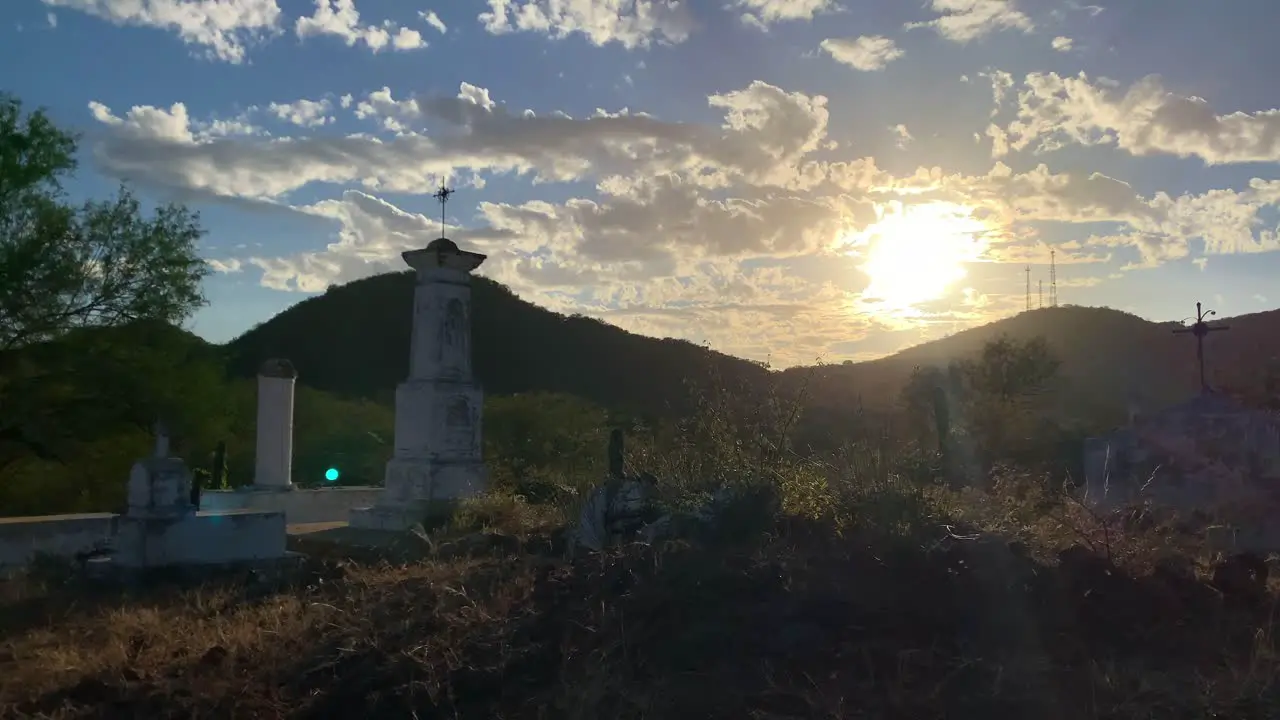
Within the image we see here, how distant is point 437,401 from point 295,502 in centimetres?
409

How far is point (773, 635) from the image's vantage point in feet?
18.2

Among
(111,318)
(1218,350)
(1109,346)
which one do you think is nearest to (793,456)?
(111,318)

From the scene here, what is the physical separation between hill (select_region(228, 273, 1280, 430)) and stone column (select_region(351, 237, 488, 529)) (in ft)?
99.8

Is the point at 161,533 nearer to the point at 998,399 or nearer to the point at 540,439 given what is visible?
the point at 540,439

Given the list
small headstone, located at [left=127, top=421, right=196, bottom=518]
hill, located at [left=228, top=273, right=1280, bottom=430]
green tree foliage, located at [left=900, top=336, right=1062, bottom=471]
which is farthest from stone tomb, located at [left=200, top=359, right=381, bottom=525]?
hill, located at [left=228, top=273, right=1280, bottom=430]

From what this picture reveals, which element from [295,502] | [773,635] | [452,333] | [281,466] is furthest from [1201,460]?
[281,466]

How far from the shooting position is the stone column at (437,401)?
48.3 ft

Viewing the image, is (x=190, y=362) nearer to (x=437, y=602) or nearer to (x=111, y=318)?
(x=111, y=318)

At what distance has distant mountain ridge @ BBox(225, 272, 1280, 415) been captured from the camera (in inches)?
2071

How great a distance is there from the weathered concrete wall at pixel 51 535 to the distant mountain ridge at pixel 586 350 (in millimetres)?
34778

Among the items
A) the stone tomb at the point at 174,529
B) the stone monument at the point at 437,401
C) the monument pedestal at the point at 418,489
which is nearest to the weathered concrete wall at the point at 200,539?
the stone tomb at the point at 174,529

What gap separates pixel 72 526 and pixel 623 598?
9.17 m

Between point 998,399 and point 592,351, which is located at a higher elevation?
point 592,351

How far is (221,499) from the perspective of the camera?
54.7 ft
